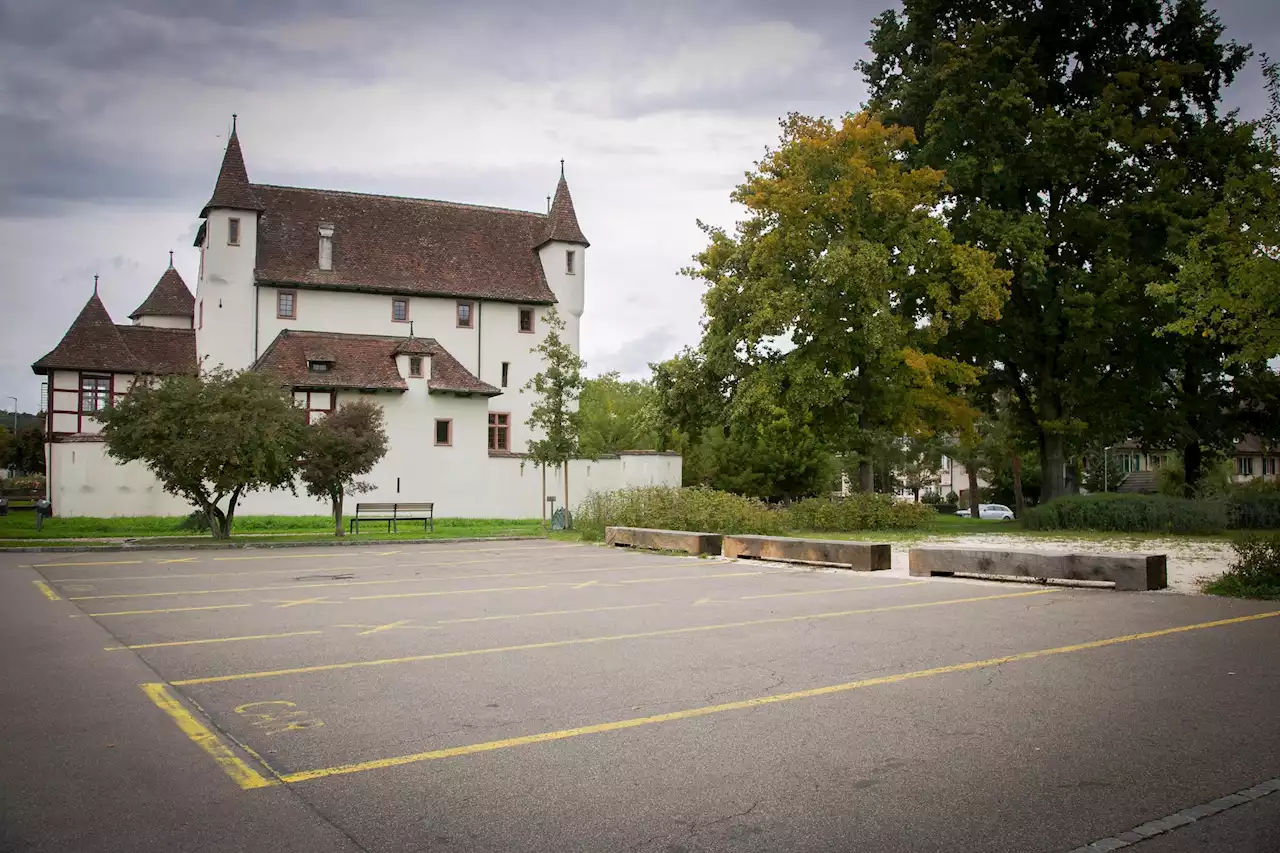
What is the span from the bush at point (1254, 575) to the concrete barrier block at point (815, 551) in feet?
17.3

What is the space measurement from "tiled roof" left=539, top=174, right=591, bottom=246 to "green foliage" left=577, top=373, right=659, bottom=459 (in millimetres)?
8083

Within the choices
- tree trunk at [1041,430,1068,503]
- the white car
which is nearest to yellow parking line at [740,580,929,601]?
tree trunk at [1041,430,1068,503]

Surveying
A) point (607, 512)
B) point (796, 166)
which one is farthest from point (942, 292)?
point (607, 512)

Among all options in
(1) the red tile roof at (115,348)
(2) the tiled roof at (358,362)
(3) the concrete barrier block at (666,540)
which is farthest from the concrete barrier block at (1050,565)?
(1) the red tile roof at (115,348)

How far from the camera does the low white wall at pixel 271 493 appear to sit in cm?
4491

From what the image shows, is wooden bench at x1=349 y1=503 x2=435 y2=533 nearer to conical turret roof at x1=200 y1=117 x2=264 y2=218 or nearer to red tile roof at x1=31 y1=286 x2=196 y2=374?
red tile roof at x1=31 y1=286 x2=196 y2=374

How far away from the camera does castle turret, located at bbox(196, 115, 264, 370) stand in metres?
49.8

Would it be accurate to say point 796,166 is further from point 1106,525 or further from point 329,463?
point 329,463

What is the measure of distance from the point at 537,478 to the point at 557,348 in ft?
45.4

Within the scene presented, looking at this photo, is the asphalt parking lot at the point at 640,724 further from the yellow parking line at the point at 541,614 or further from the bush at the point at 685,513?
the bush at the point at 685,513

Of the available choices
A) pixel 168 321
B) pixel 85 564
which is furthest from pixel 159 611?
pixel 168 321

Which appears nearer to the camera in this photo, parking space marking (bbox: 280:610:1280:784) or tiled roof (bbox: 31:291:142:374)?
parking space marking (bbox: 280:610:1280:784)

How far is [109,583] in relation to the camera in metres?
16.5

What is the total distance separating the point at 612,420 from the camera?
219 feet
